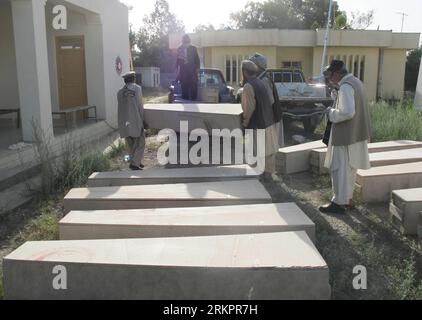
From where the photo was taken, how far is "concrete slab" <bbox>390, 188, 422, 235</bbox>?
438 centimetres

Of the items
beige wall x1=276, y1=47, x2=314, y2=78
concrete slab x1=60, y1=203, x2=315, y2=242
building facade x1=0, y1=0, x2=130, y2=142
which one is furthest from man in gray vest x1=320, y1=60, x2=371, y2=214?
beige wall x1=276, y1=47, x2=314, y2=78

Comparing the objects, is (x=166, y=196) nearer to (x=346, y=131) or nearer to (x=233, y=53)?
(x=346, y=131)

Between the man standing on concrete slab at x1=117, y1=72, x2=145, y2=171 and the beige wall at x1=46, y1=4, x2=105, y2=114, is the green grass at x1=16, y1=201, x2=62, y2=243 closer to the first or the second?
the man standing on concrete slab at x1=117, y1=72, x2=145, y2=171

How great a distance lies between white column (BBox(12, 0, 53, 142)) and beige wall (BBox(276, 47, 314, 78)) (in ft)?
54.3

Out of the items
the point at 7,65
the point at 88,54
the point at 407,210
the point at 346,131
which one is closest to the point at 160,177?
the point at 346,131

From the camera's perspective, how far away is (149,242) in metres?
3.48

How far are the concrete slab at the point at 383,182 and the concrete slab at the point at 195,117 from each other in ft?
6.49

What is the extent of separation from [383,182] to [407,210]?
122 cm

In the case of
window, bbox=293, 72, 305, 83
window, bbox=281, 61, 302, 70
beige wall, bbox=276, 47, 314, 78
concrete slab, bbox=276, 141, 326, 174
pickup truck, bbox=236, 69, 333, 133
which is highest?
beige wall, bbox=276, 47, 314, 78

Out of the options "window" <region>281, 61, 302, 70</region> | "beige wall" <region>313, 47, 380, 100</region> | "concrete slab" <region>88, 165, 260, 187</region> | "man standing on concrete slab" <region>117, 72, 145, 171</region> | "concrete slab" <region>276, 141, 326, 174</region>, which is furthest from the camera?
"window" <region>281, 61, 302, 70</region>

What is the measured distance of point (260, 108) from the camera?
5977mm

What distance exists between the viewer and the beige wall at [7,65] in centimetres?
1048

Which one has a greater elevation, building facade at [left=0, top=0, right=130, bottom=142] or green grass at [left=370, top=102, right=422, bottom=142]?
building facade at [left=0, top=0, right=130, bottom=142]

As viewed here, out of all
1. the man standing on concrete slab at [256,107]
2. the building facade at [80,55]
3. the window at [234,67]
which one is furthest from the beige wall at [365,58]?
the man standing on concrete slab at [256,107]
